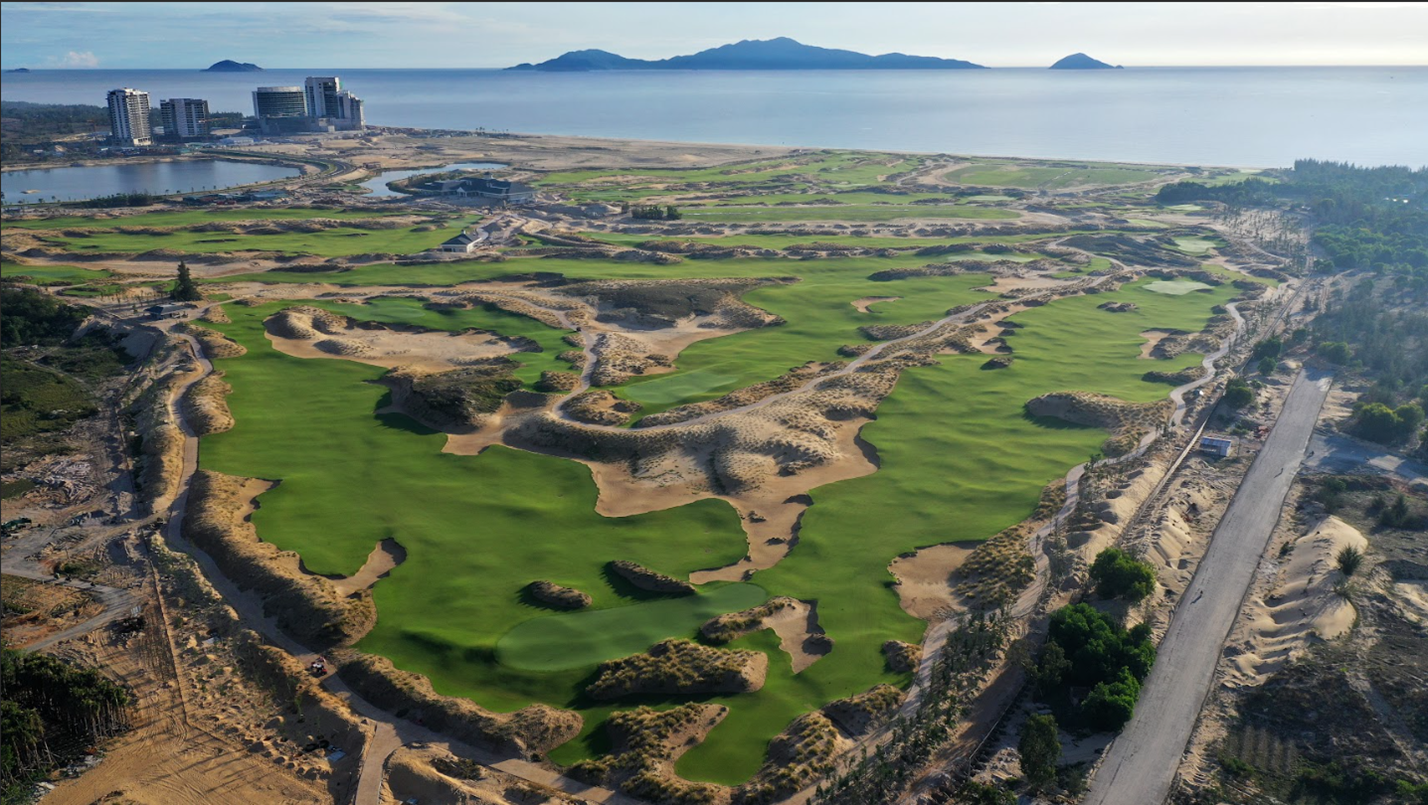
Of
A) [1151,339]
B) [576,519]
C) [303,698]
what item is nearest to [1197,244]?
[1151,339]

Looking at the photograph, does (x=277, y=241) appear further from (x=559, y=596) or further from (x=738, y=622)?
(x=738, y=622)

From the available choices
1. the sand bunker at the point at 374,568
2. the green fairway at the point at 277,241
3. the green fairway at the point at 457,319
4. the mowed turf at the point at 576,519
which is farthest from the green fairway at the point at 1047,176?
the sand bunker at the point at 374,568

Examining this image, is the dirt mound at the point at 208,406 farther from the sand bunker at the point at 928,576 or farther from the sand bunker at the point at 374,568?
the sand bunker at the point at 928,576

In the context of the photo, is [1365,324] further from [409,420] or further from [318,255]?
[318,255]

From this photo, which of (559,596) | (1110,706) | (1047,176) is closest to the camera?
(1110,706)

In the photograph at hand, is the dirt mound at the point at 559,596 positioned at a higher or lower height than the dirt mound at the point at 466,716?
higher

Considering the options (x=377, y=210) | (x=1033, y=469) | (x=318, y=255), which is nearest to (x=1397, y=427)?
(x=1033, y=469)
